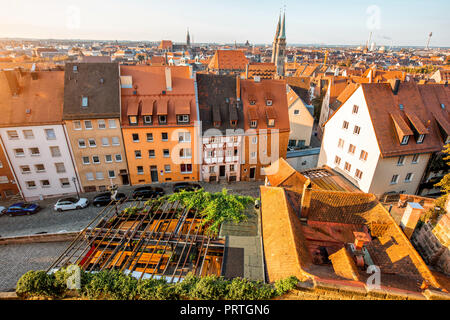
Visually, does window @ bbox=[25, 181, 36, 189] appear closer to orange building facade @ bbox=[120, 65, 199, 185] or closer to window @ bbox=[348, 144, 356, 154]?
orange building facade @ bbox=[120, 65, 199, 185]

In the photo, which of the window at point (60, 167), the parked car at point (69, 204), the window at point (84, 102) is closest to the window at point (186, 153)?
the window at point (84, 102)

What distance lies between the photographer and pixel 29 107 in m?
28.5

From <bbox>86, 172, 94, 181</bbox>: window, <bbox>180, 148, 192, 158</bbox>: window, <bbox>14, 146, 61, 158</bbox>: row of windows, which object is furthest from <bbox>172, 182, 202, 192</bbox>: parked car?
<bbox>14, 146, 61, 158</bbox>: row of windows

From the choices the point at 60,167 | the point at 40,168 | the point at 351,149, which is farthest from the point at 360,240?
the point at 40,168

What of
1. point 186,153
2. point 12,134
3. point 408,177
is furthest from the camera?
point 186,153

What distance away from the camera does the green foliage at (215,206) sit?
726 inches

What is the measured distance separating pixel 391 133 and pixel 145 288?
26.4 meters

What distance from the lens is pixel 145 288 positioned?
412 inches

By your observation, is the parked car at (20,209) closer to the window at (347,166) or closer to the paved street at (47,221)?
the paved street at (47,221)

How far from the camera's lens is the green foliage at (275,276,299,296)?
9898 mm

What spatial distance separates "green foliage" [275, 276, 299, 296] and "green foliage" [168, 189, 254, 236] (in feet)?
24.7

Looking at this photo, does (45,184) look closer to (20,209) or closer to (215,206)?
(20,209)

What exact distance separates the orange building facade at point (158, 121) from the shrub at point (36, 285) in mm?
21728
